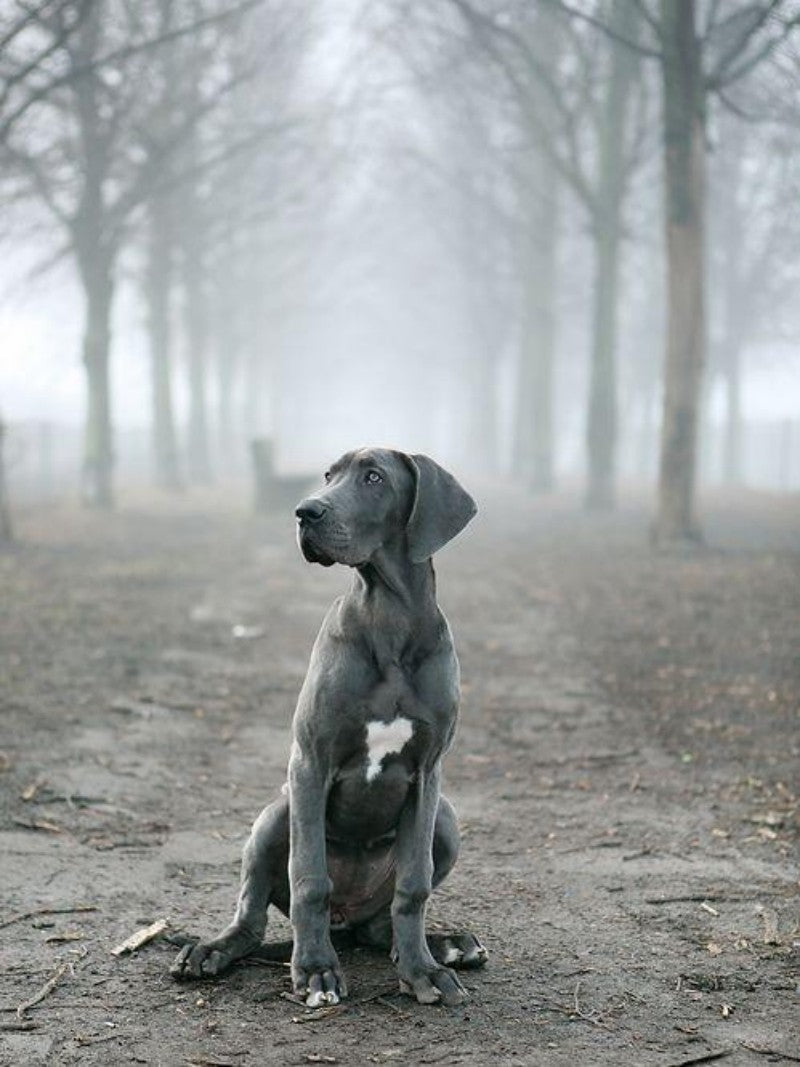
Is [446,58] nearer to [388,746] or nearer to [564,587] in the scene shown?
[564,587]

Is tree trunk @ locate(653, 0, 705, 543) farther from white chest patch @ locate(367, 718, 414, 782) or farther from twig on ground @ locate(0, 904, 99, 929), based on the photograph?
white chest patch @ locate(367, 718, 414, 782)

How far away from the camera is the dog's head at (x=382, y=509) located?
371 cm

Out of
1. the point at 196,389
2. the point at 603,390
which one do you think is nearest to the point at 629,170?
the point at 603,390

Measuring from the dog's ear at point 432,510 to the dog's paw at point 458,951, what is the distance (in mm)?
1262

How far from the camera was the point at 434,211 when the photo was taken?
113ft

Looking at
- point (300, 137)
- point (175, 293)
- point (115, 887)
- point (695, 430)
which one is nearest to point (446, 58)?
point (300, 137)

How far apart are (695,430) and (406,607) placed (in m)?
11.6

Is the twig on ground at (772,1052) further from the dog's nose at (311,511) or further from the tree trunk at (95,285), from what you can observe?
the tree trunk at (95,285)

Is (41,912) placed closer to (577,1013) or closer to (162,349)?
(577,1013)

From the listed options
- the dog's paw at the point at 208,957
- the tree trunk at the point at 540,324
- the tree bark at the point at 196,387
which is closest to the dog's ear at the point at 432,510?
the dog's paw at the point at 208,957

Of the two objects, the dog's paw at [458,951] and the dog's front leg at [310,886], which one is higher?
the dog's front leg at [310,886]

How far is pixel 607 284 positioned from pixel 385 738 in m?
18.0

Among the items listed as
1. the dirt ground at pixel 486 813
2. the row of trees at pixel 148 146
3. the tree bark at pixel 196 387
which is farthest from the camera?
the tree bark at pixel 196 387

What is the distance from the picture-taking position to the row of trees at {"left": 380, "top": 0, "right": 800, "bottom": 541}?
47.6 feet
